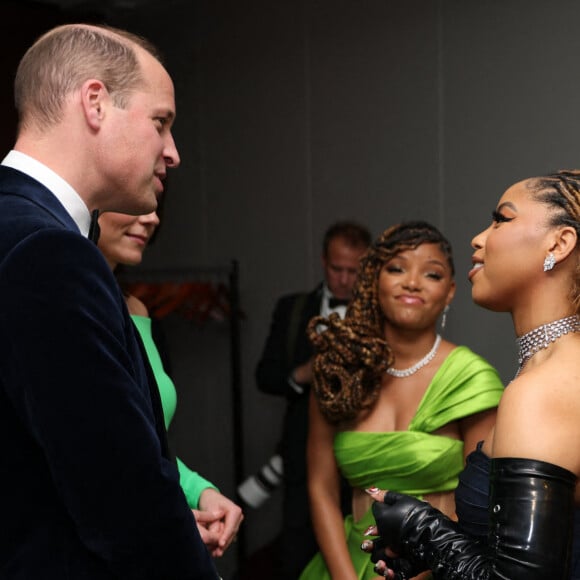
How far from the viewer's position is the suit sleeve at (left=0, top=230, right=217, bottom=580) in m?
0.93

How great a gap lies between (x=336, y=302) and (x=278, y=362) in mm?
361

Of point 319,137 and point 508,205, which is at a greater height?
point 319,137

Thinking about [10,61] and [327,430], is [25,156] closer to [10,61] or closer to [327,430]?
[327,430]

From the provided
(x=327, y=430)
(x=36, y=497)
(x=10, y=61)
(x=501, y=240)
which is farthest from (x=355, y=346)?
(x=10, y=61)

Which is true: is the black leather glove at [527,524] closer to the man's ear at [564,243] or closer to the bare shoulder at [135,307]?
the man's ear at [564,243]

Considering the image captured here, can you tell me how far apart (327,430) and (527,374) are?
3.48 ft

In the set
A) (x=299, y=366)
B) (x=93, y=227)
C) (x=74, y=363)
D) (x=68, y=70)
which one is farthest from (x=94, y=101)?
(x=299, y=366)

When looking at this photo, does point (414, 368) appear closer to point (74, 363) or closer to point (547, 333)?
point (547, 333)

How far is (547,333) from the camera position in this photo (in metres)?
1.42

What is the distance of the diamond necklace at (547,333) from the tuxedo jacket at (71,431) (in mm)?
760

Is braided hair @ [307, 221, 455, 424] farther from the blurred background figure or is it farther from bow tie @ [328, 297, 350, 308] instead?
bow tie @ [328, 297, 350, 308]

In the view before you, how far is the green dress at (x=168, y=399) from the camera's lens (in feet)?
5.98

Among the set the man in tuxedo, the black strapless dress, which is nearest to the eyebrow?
the black strapless dress

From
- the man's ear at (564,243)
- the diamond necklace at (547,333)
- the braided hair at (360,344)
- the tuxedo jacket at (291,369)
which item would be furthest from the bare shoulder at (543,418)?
the tuxedo jacket at (291,369)
